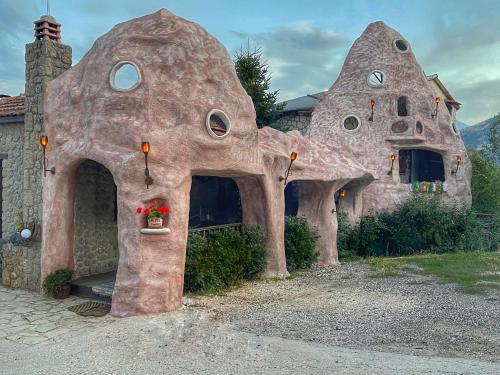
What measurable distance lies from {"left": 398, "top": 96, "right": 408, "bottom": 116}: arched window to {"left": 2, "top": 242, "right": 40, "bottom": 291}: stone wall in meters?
15.6

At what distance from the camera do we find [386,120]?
19562 mm

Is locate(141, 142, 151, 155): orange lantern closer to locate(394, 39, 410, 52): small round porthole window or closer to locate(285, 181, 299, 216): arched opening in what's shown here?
locate(285, 181, 299, 216): arched opening

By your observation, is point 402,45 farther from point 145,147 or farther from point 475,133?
point 475,133

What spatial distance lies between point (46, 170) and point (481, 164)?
20.8m

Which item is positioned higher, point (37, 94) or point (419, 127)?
point (419, 127)

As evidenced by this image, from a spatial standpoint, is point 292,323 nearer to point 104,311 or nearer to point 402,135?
point 104,311

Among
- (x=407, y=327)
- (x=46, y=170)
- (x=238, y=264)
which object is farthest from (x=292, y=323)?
(x=46, y=170)

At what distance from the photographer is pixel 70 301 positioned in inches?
413

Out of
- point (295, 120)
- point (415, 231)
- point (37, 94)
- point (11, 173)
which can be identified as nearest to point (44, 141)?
point (37, 94)

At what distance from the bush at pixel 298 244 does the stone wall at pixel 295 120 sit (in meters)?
8.00

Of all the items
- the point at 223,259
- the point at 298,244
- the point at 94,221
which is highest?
the point at 94,221

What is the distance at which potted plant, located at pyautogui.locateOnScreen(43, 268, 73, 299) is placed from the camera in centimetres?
1062

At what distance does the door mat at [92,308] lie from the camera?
951 cm

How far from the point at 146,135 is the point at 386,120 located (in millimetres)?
13074
